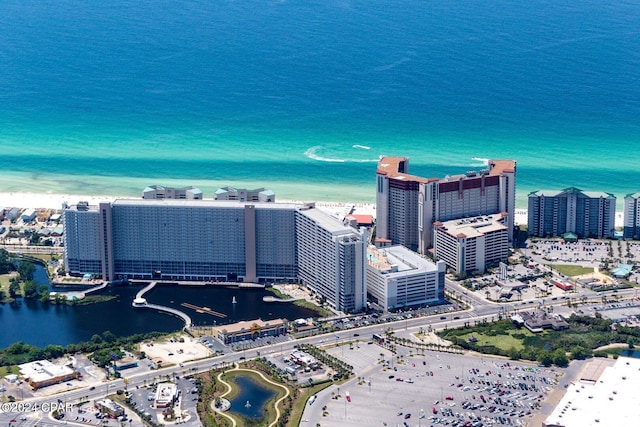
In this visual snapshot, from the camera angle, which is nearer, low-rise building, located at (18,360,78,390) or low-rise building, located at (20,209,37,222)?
low-rise building, located at (18,360,78,390)

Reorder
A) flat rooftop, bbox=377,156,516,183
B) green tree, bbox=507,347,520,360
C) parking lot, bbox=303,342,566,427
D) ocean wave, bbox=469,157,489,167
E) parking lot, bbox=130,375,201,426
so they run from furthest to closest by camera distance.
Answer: ocean wave, bbox=469,157,489,167 → flat rooftop, bbox=377,156,516,183 → green tree, bbox=507,347,520,360 → parking lot, bbox=130,375,201,426 → parking lot, bbox=303,342,566,427

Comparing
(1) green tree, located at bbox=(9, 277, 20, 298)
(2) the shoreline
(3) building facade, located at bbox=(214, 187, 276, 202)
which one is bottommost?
(1) green tree, located at bbox=(9, 277, 20, 298)

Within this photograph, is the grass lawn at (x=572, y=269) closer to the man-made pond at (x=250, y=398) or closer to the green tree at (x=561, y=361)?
the green tree at (x=561, y=361)

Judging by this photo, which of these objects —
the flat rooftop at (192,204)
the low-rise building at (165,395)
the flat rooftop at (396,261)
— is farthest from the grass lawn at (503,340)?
the low-rise building at (165,395)

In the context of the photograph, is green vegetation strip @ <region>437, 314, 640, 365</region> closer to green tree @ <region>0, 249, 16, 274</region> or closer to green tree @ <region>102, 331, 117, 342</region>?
green tree @ <region>102, 331, 117, 342</region>

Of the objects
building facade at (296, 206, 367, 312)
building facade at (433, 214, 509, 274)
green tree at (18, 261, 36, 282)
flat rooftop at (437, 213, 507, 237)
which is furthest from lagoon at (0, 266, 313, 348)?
flat rooftop at (437, 213, 507, 237)
